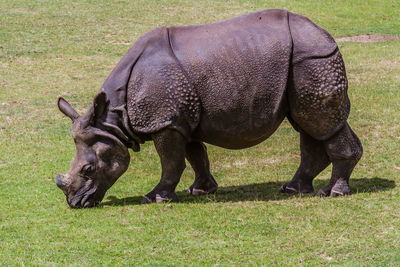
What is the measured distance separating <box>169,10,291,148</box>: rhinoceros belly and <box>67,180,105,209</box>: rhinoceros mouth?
158 cm

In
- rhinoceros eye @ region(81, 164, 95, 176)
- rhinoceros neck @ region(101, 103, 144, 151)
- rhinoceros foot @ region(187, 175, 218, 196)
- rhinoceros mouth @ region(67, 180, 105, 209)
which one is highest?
rhinoceros neck @ region(101, 103, 144, 151)

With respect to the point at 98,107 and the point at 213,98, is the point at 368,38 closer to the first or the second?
the point at 213,98

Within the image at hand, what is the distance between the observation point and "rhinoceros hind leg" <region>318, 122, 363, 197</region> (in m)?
9.34

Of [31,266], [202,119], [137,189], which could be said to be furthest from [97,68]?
[31,266]

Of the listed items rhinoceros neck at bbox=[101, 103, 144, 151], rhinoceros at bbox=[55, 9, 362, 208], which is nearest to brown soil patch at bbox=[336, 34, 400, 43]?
rhinoceros at bbox=[55, 9, 362, 208]

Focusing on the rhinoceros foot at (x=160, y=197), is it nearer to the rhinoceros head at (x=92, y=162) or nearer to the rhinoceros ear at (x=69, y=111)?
the rhinoceros head at (x=92, y=162)

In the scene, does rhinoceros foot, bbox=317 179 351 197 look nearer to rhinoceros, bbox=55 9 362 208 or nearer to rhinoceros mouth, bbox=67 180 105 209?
rhinoceros, bbox=55 9 362 208

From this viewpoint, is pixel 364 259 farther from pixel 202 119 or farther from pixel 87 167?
pixel 87 167

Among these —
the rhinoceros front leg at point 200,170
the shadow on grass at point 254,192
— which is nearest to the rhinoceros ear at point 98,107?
the shadow on grass at point 254,192

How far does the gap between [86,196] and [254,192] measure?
7.86 ft

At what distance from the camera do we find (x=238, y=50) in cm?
921

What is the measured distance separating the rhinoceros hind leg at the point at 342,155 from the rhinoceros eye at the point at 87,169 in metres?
→ 3.15

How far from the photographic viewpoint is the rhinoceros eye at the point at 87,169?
30.4ft

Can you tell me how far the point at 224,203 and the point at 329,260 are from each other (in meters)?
2.39
